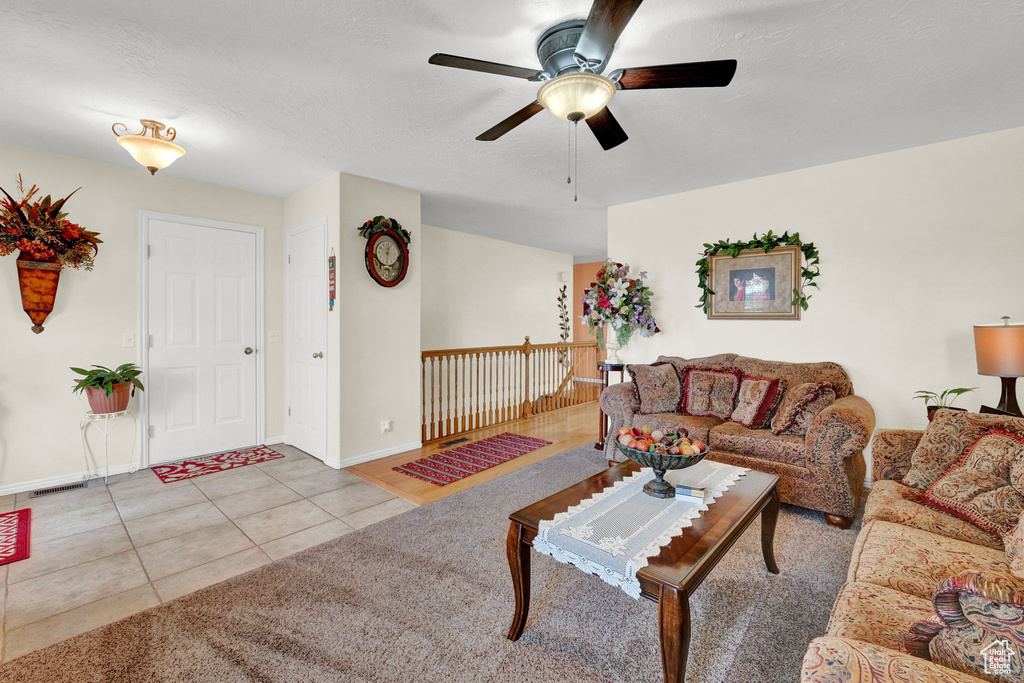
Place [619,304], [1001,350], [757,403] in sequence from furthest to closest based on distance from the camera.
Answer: [619,304] < [757,403] < [1001,350]

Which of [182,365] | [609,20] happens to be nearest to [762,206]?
[609,20]

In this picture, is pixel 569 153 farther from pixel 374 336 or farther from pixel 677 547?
pixel 677 547

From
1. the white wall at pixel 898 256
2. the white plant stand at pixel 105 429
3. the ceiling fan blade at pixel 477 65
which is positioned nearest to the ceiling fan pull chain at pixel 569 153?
the ceiling fan blade at pixel 477 65

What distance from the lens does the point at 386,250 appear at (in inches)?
155

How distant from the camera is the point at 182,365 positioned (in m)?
3.86

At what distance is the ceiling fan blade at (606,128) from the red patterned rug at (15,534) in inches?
146

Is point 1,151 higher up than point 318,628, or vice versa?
point 1,151

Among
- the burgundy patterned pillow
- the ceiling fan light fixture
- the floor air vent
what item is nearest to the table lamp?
the burgundy patterned pillow

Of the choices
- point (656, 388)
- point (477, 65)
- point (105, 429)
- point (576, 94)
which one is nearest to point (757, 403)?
point (656, 388)

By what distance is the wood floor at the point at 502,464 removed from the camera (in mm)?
3281

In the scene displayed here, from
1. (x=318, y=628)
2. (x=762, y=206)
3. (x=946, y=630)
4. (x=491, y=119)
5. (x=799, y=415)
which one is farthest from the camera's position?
(x=762, y=206)

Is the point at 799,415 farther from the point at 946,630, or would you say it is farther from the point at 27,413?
the point at 27,413

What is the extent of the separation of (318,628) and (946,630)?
2.01m

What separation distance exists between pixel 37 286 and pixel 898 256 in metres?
6.21
